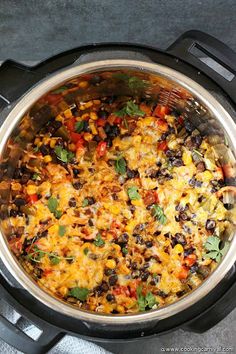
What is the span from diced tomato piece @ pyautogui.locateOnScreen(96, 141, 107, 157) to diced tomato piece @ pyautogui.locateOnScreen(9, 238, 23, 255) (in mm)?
277

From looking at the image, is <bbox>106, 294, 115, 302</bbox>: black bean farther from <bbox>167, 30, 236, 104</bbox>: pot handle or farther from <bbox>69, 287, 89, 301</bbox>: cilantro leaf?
<bbox>167, 30, 236, 104</bbox>: pot handle

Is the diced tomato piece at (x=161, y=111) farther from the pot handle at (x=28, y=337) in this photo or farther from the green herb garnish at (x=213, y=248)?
the pot handle at (x=28, y=337)

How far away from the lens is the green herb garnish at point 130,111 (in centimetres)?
155

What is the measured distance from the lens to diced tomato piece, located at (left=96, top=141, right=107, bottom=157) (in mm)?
1534

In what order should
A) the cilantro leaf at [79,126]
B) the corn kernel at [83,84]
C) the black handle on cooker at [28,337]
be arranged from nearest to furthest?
the black handle on cooker at [28,337], the corn kernel at [83,84], the cilantro leaf at [79,126]

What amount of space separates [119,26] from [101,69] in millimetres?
284

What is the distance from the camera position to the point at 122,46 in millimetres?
1383

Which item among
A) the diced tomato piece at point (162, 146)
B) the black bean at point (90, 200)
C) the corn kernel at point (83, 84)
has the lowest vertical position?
the black bean at point (90, 200)

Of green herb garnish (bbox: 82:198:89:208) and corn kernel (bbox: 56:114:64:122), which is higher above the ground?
corn kernel (bbox: 56:114:64:122)

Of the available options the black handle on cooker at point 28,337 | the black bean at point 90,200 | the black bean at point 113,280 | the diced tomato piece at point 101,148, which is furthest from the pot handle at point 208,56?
the black handle on cooker at point 28,337

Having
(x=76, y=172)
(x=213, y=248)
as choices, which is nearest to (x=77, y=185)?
(x=76, y=172)

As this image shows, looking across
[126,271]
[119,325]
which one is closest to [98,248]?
[126,271]

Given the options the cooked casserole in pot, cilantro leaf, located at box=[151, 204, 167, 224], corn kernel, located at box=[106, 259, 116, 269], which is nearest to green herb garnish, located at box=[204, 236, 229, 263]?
the cooked casserole in pot

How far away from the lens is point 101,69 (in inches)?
54.4
